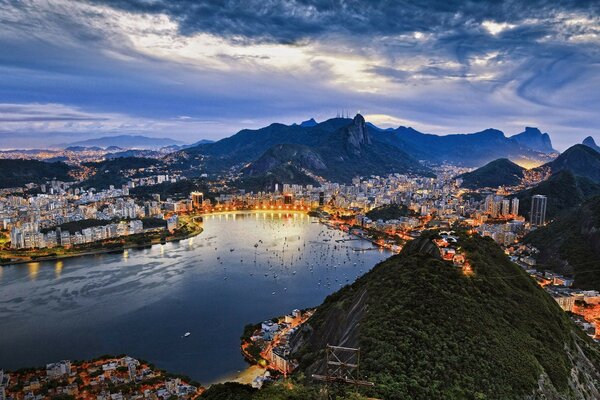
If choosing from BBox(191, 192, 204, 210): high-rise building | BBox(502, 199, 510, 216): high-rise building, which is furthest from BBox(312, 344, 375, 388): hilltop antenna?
BBox(191, 192, 204, 210): high-rise building

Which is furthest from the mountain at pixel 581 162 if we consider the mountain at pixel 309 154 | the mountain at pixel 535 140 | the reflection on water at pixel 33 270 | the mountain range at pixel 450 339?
the mountain at pixel 535 140

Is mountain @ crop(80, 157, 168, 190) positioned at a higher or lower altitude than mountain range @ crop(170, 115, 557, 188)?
lower

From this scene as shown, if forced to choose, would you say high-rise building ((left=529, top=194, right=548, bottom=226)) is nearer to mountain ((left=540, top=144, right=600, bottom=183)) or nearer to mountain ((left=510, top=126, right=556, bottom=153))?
mountain ((left=540, top=144, right=600, bottom=183))

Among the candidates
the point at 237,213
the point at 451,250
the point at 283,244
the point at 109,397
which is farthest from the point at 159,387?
the point at 237,213

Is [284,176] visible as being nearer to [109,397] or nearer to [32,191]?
[32,191]

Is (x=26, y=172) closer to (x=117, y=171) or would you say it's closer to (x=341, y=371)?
(x=117, y=171)

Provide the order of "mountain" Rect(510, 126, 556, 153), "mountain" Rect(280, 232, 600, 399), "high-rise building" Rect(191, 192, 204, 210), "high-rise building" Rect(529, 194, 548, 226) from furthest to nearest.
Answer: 1. "mountain" Rect(510, 126, 556, 153)
2. "high-rise building" Rect(191, 192, 204, 210)
3. "high-rise building" Rect(529, 194, 548, 226)
4. "mountain" Rect(280, 232, 600, 399)
